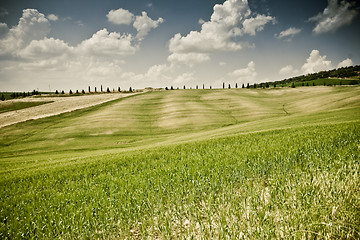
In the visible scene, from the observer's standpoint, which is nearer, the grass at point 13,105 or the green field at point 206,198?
the green field at point 206,198

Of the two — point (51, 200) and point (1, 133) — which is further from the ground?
point (51, 200)

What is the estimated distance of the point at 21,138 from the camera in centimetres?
4488

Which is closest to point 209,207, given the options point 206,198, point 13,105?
point 206,198

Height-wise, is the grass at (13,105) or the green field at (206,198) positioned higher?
the grass at (13,105)

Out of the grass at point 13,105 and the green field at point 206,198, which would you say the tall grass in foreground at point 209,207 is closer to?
the green field at point 206,198

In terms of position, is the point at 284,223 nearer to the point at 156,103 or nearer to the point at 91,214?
the point at 91,214

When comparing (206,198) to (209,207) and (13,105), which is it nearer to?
(209,207)

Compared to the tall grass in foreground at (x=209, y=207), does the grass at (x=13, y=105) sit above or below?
above

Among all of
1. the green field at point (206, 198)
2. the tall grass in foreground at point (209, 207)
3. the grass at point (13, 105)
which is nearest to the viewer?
the tall grass in foreground at point (209, 207)

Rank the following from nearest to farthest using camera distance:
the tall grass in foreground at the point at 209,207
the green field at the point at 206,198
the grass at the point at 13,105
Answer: the tall grass in foreground at the point at 209,207
the green field at the point at 206,198
the grass at the point at 13,105

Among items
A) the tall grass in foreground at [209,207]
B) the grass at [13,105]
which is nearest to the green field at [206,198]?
the tall grass in foreground at [209,207]

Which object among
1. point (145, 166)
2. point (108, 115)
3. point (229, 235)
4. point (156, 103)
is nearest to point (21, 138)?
point (108, 115)

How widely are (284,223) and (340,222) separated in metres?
0.90

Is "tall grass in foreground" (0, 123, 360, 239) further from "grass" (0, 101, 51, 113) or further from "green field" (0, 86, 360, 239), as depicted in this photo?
"grass" (0, 101, 51, 113)
